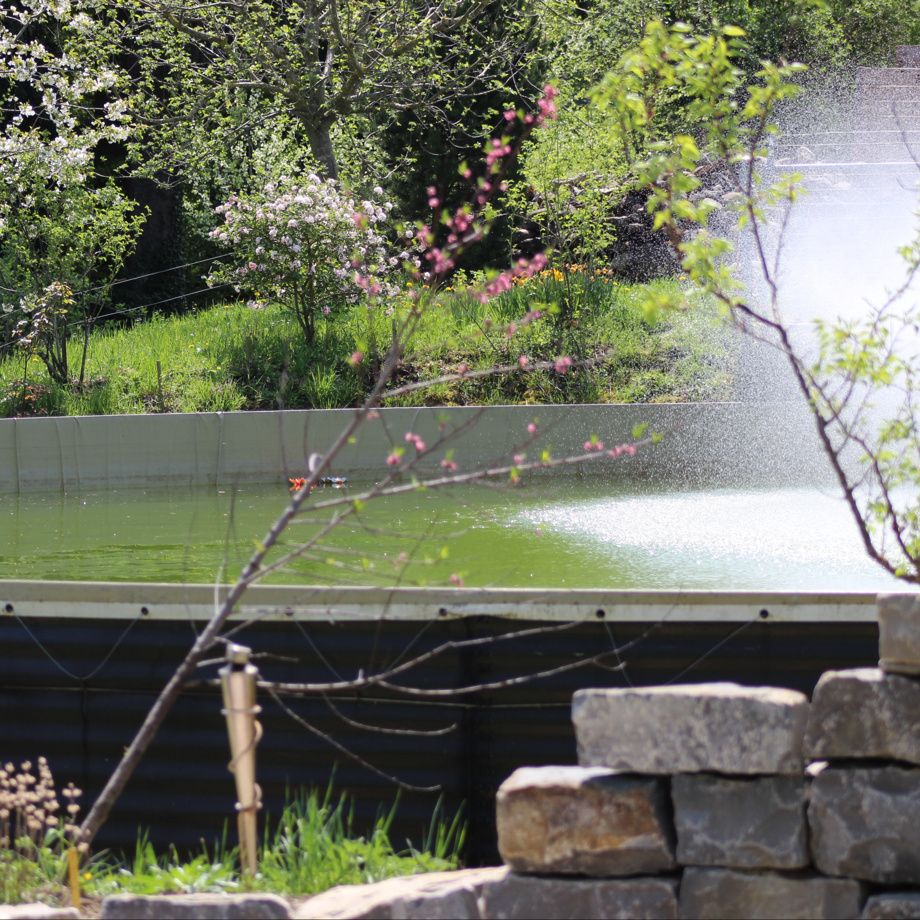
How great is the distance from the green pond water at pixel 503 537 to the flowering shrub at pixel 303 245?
11.1 feet

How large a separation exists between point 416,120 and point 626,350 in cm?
565

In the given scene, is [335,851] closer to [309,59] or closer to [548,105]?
[548,105]

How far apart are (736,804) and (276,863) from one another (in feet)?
4.20

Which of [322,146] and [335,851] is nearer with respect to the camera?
[335,851]

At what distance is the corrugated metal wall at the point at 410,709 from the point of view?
3688mm

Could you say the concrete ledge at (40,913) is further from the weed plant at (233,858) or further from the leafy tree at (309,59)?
the leafy tree at (309,59)

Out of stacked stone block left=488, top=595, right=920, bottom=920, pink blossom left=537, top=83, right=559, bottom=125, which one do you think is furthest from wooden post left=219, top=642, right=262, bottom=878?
pink blossom left=537, top=83, right=559, bottom=125

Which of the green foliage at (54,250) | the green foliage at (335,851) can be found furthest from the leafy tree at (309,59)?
the green foliage at (335,851)

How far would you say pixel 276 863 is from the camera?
10.6 feet

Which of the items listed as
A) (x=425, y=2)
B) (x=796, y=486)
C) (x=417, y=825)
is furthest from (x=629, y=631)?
(x=425, y=2)

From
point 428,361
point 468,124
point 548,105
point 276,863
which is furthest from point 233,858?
point 468,124

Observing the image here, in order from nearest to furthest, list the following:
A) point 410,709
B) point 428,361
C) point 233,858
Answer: point 233,858 → point 410,709 → point 428,361

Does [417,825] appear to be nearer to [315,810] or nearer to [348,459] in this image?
[315,810]

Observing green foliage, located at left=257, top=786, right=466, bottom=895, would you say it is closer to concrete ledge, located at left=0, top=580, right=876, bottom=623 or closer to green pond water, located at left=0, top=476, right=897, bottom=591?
concrete ledge, located at left=0, top=580, right=876, bottom=623
